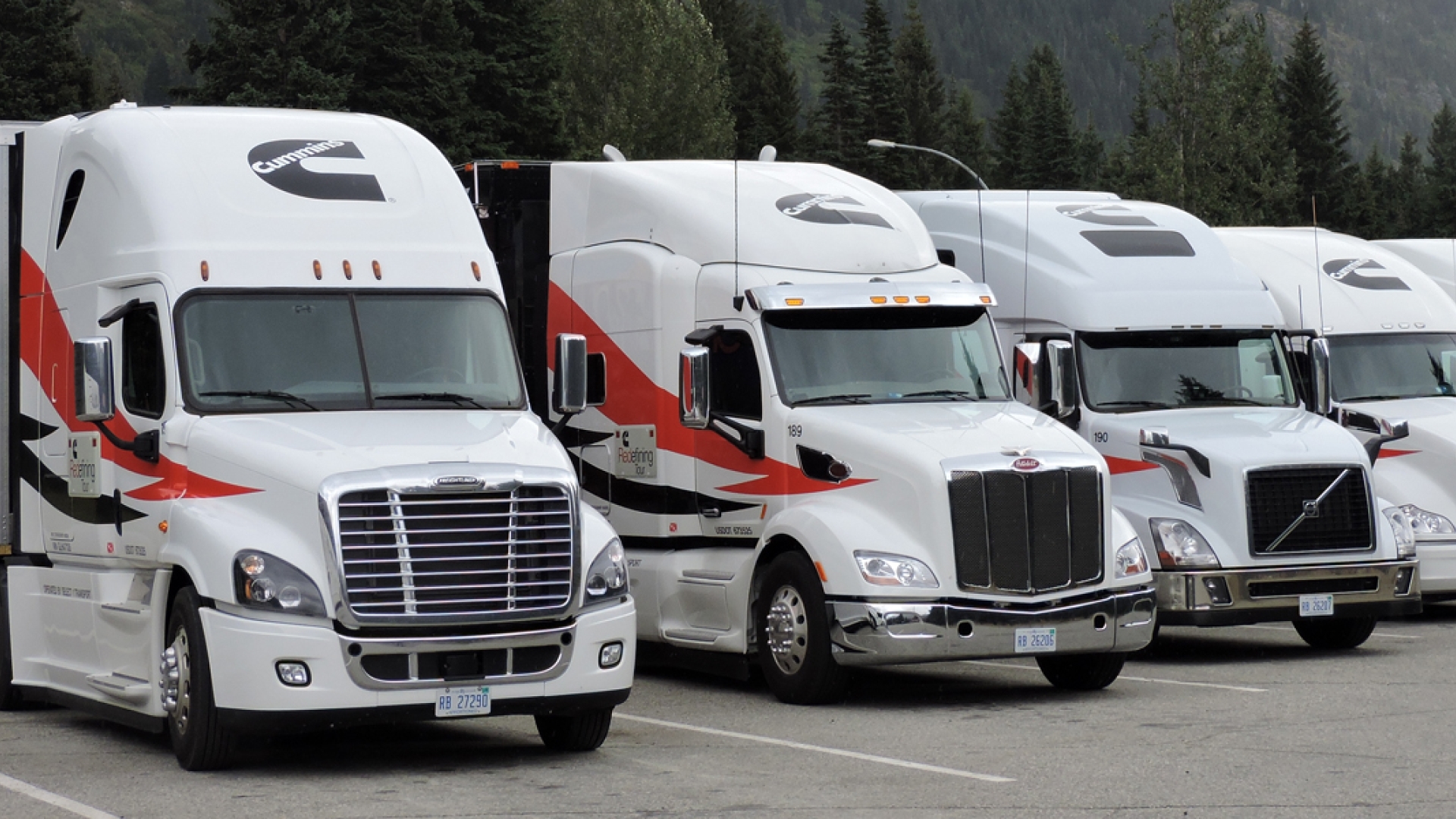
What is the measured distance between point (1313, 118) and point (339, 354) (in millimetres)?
96623

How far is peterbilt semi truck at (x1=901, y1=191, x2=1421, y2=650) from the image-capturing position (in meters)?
16.2

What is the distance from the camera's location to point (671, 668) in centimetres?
1745

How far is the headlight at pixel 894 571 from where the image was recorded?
13.8 m

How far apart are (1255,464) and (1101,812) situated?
719cm

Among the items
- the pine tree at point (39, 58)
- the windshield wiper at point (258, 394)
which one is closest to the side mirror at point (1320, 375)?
the windshield wiper at point (258, 394)

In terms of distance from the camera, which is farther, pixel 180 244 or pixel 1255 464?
pixel 1255 464

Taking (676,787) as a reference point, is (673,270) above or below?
above

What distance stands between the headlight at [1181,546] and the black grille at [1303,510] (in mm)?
345

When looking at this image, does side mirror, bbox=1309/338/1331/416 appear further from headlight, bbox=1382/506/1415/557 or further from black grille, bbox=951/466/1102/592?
black grille, bbox=951/466/1102/592

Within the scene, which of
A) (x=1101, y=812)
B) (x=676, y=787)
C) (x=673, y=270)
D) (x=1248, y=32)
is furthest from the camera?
(x=1248, y=32)

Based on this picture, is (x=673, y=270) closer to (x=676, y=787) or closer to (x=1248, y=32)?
(x=676, y=787)

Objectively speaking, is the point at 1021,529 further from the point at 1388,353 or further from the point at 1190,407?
the point at 1388,353

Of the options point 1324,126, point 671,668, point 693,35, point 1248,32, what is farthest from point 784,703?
point 1324,126

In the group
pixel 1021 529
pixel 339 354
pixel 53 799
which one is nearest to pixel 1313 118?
pixel 1021 529
